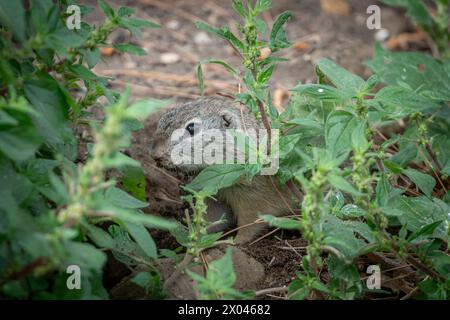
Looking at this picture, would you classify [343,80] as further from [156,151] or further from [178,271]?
[156,151]

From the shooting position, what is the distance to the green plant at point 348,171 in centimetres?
248

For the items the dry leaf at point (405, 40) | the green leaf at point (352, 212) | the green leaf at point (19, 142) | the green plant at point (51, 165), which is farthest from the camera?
the dry leaf at point (405, 40)

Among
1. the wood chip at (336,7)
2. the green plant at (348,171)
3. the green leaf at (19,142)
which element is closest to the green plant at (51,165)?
the green leaf at (19,142)

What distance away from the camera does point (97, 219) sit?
103 inches

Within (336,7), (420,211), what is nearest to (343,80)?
(420,211)

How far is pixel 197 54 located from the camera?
229 inches

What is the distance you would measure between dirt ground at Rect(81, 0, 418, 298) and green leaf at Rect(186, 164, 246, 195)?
28.9 inches

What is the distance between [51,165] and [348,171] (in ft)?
3.88

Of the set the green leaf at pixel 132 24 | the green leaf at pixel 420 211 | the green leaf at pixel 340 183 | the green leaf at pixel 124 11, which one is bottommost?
the green leaf at pixel 420 211

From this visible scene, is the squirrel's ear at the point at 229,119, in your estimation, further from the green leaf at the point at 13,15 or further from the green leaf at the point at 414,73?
the green leaf at the point at 13,15

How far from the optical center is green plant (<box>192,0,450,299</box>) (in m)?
2.48

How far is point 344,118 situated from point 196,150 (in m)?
1.24

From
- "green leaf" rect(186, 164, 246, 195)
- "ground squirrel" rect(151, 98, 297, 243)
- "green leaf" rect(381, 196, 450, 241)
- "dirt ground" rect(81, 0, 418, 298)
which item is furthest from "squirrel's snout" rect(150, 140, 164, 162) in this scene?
"green leaf" rect(381, 196, 450, 241)
